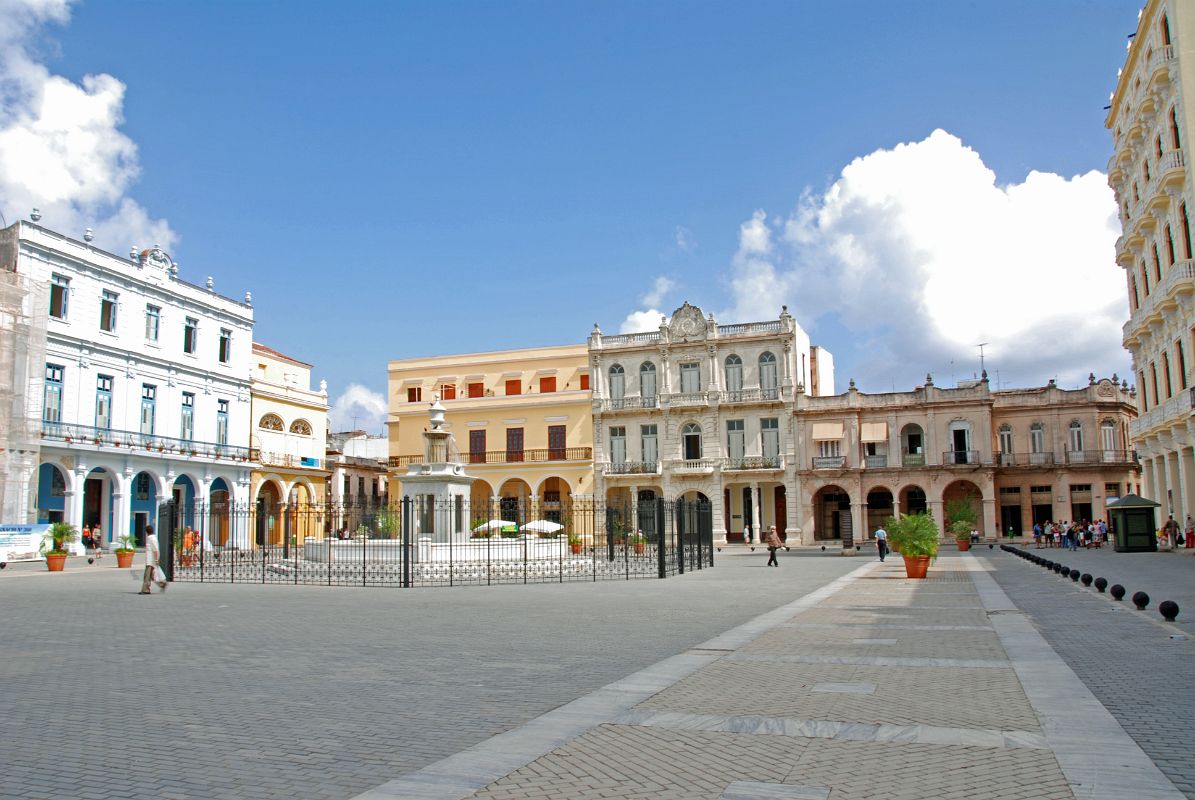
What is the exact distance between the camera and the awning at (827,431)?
175 feet

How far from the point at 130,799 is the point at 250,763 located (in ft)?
2.92

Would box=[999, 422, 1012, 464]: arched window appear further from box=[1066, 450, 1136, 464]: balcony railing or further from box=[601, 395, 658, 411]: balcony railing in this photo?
box=[601, 395, 658, 411]: balcony railing

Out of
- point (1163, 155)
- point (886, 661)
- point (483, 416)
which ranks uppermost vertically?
point (1163, 155)

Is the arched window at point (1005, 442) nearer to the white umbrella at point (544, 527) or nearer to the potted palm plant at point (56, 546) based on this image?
the white umbrella at point (544, 527)

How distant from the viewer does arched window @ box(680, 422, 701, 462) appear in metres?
56.1

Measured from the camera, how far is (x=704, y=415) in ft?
183

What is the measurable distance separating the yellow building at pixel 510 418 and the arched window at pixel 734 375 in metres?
8.64

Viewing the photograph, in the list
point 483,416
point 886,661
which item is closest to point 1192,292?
point 886,661

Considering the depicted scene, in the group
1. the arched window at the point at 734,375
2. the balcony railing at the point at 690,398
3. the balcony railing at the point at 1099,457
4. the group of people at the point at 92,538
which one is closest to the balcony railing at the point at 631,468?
the balcony railing at the point at 690,398

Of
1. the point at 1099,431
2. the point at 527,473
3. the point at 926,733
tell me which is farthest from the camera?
the point at 527,473

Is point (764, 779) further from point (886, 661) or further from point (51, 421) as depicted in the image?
point (51, 421)

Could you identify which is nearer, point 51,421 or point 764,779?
point 764,779

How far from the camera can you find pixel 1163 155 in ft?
106

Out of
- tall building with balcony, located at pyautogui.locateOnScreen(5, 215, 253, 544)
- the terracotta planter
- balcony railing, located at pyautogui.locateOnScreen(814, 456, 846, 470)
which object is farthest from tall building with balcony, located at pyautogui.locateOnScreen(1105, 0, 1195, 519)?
tall building with balcony, located at pyautogui.locateOnScreen(5, 215, 253, 544)
